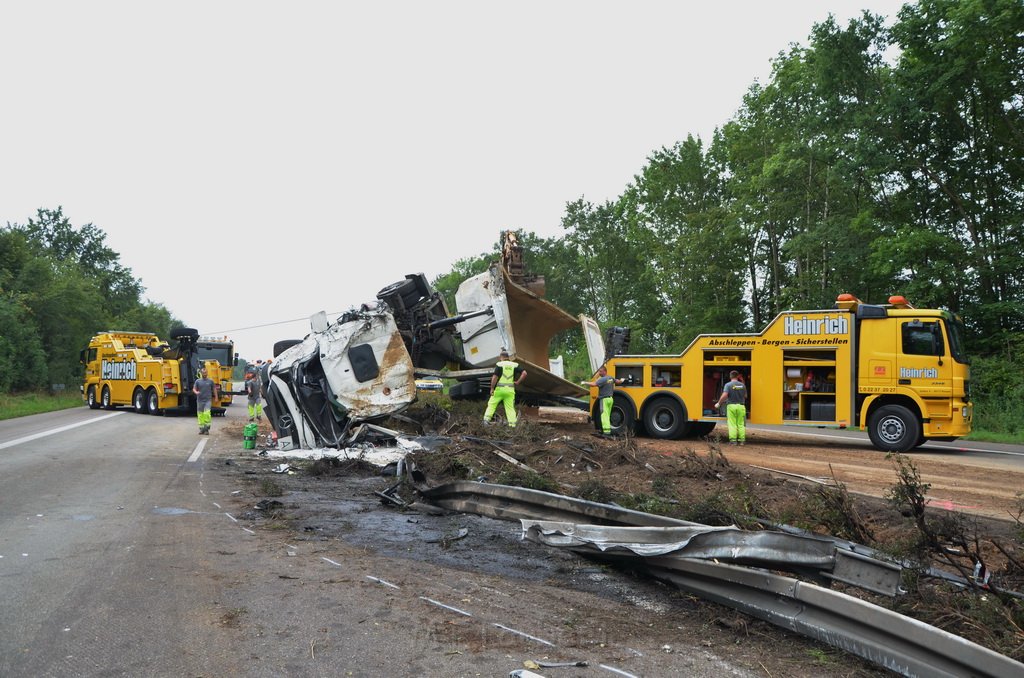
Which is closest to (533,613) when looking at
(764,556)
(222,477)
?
(764,556)

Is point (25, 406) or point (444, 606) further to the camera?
point (25, 406)

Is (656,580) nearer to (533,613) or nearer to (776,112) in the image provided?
(533,613)

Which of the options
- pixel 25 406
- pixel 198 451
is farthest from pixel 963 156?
pixel 25 406

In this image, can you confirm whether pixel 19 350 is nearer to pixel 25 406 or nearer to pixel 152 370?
pixel 25 406

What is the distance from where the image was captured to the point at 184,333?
22.1 m

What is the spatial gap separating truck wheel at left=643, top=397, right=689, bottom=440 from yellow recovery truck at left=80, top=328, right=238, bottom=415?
1460 centimetres

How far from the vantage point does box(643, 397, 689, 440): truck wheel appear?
14.8m

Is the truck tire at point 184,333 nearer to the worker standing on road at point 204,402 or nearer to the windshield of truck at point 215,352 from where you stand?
the windshield of truck at point 215,352

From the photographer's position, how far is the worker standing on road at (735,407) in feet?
43.1

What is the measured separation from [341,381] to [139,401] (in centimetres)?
1610

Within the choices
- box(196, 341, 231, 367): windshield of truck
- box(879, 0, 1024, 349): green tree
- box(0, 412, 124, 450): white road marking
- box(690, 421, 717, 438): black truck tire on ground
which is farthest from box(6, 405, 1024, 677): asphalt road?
box(196, 341, 231, 367): windshield of truck

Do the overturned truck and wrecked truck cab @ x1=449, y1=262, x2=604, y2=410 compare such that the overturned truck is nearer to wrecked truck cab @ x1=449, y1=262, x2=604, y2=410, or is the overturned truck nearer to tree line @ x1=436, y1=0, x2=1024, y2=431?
wrecked truck cab @ x1=449, y1=262, x2=604, y2=410

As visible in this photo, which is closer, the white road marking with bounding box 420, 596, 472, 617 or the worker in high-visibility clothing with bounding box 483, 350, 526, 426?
the white road marking with bounding box 420, 596, 472, 617

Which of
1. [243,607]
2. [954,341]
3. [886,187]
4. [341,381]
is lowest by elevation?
[243,607]
